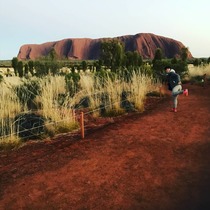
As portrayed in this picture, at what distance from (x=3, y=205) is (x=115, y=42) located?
24.0 meters

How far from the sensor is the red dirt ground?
400 centimetres

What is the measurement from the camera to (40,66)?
2298cm

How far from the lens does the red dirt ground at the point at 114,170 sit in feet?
13.1

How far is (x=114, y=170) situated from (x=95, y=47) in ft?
532

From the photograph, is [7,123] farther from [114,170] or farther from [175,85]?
[175,85]

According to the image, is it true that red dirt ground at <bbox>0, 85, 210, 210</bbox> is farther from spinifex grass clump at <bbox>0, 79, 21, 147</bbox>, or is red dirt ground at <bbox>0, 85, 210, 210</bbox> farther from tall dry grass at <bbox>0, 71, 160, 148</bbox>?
tall dry grass at <bbox>0, 71, 160, 148</bbox>

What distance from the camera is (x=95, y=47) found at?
164 metres

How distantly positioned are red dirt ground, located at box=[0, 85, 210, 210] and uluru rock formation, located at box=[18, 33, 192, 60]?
13785 cm

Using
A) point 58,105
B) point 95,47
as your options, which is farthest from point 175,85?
point 95,47

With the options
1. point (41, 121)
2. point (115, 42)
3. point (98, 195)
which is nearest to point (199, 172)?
point (98, 195)

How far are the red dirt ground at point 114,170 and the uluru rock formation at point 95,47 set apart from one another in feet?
452

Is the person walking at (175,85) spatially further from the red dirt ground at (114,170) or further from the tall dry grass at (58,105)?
the red dirt ground at (114,170)

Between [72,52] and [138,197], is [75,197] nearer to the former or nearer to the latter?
[138,197]

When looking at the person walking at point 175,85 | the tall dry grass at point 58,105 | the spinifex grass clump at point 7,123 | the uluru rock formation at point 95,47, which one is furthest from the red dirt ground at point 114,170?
the uluru rock formation at point 95,47
